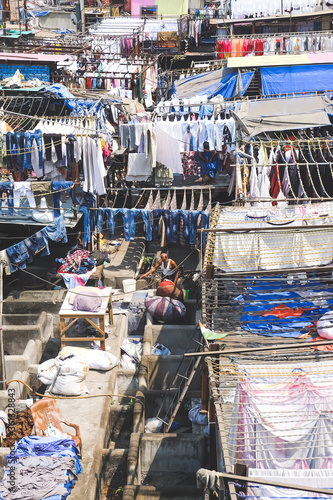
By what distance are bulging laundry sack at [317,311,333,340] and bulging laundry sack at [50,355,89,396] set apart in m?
4.99

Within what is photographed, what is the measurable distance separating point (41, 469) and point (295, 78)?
22573 mm

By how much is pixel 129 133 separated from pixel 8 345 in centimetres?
846

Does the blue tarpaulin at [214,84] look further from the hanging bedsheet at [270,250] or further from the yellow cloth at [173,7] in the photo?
the yellow cloth at [173,7]

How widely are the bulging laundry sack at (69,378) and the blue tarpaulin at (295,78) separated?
18174mm

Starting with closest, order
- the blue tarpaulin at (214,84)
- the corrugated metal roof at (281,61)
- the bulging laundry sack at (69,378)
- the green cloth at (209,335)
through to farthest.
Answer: the green cloth at (209,335), the bulging laundry sack at (69,378), the blue tarpaulin at (214,84), the corrugated metal roof at (281,61)

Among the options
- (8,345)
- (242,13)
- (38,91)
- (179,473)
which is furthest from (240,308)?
(242,13)

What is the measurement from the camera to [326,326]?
11484 millimetres

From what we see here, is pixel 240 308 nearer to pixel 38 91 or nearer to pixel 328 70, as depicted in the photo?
pixel 38 91

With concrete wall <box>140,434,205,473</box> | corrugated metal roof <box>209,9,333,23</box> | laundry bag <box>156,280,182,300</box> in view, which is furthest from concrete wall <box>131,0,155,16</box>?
concrete wall <box>140,434,205,473</box>

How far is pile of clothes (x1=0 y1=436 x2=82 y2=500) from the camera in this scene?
9.65 metres

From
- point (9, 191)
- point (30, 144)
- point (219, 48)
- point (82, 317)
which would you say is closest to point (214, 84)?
point (219, 48)

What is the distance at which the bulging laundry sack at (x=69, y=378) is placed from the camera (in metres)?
13.4

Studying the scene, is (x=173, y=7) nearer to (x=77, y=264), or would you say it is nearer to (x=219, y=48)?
(x=219, y=48)

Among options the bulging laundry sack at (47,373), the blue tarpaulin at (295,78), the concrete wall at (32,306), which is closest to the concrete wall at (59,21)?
the blue tarpaulin at (295,78)
